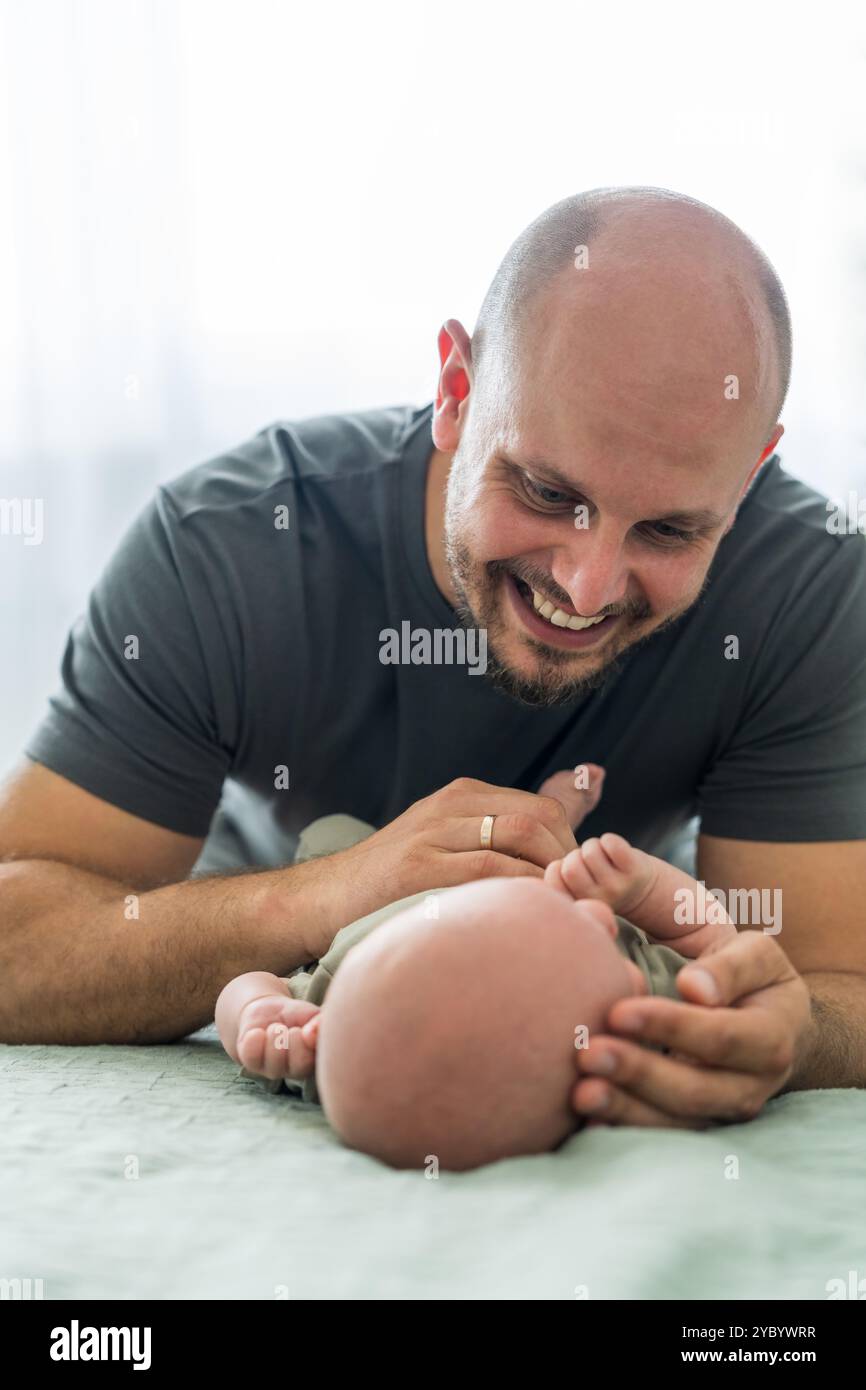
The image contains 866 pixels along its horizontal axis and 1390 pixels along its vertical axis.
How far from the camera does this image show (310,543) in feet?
5.10

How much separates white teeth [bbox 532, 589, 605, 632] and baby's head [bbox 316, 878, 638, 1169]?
1.72 ft

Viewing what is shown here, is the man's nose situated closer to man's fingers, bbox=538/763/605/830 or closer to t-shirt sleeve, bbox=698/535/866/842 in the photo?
man's fingers, bbox=538/763/605/830

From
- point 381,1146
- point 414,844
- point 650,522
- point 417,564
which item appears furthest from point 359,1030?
point 417,564

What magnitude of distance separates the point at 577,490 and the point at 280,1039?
58cm

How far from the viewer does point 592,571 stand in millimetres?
1210

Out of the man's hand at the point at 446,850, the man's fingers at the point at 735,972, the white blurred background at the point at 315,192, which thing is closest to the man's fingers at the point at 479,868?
the man's hand at the point at 446,850

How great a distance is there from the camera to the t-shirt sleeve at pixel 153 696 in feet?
4.75

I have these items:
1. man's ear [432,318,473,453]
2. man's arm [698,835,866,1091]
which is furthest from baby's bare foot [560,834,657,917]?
man's ear [432,318,473,453]

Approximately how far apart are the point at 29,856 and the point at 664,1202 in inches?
36.6

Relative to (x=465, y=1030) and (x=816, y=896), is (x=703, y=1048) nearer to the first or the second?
(x=465, y=1030)

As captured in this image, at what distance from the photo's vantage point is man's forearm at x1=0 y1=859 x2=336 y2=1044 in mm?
1228

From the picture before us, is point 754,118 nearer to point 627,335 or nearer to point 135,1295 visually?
point 627,335

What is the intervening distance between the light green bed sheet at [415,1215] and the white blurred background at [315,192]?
1854 mm

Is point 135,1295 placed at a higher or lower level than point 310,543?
lower
